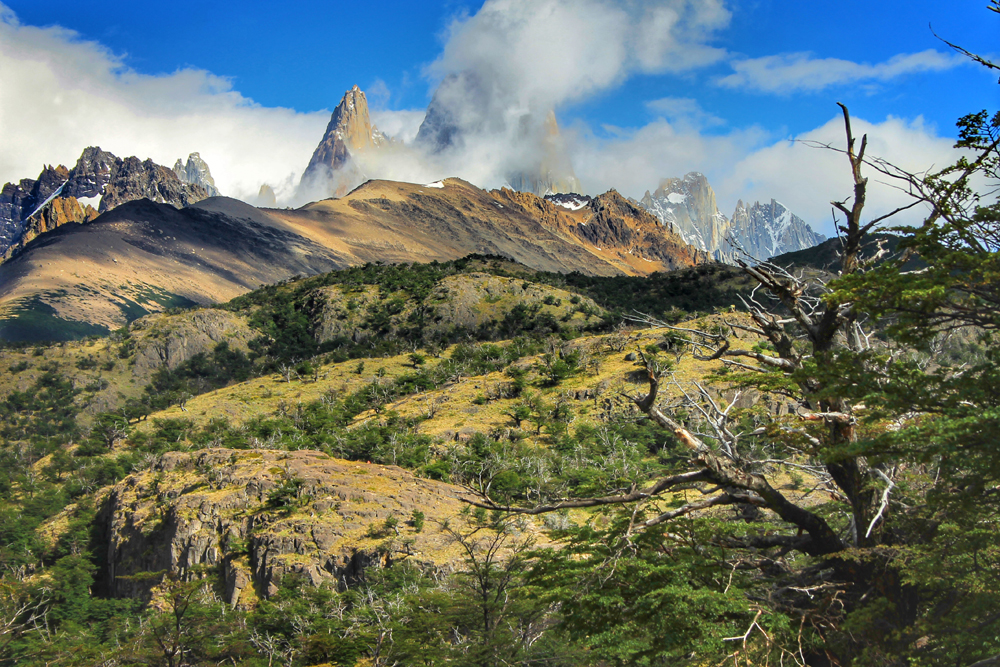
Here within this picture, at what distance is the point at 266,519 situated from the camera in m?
38.9

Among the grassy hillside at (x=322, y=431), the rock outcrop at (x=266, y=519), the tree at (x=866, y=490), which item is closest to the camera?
the tree at (x=866, y=490)

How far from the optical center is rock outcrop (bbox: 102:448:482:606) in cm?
3534

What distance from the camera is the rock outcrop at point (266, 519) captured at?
35.3m

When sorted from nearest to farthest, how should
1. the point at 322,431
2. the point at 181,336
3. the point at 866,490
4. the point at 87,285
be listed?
the point at 866,490, the point at 322,431, the point at 181,336, the point at 87,285

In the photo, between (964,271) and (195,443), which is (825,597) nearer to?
(964,271)

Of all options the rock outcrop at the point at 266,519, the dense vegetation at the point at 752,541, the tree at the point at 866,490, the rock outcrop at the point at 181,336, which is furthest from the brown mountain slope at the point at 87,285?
the tree at the point at 866,490

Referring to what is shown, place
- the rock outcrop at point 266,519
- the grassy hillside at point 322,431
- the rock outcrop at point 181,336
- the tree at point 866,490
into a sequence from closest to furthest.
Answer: the tree at point 866,490
the rock outcrop at point 266,519
the grassy hillside at point 322,431
the rock outcrop at point 181,336

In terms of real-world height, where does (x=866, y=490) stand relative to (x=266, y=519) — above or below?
above

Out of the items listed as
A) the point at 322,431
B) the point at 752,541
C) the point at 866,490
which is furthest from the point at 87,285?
the point at 866,490

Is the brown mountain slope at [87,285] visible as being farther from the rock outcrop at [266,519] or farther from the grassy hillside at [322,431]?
the rock outcrop at [266,519]

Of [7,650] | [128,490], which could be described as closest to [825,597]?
[7,650]

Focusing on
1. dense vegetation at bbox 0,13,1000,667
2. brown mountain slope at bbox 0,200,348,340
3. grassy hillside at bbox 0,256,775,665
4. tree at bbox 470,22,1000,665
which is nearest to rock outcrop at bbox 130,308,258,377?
Answer: grassy hillside at bbox 0,256,775,665

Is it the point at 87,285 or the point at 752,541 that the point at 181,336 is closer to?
the point at 87,285

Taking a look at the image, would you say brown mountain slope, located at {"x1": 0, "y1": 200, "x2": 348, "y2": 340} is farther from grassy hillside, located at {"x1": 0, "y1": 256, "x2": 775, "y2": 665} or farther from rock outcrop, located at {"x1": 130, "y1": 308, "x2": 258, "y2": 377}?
rock outcrop, located at {"x1": 130, "y1": 308, "x2": 258, "y2": 377}
